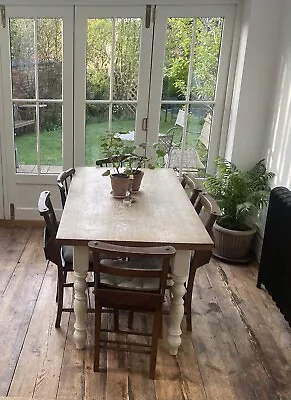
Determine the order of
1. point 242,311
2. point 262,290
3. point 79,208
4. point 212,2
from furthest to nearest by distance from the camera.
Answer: point 212,2 < point 262,290 < point 242,311 < point 79,208

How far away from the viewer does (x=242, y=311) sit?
2863 millimetres

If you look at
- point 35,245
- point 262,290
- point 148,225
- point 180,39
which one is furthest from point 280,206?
point 35,245

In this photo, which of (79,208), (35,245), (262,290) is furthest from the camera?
(35,245)

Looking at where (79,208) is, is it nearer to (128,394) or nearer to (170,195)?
(170,195)

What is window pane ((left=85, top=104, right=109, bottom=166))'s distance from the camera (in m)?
3.73

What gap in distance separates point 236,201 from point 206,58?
128cm

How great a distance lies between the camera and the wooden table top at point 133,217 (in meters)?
2.08

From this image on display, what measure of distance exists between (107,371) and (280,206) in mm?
1517

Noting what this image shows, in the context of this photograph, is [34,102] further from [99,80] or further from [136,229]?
[136,229]

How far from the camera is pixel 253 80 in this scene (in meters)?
3.45

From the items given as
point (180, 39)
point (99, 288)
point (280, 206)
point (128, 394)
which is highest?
point (180, 39)

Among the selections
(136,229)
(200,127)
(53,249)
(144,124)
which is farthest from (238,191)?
(53,249)

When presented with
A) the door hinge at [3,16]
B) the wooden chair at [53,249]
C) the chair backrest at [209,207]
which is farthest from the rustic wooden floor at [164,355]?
the door hinge at [3,16]

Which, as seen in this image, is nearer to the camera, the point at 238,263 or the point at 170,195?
the point at 170,195
